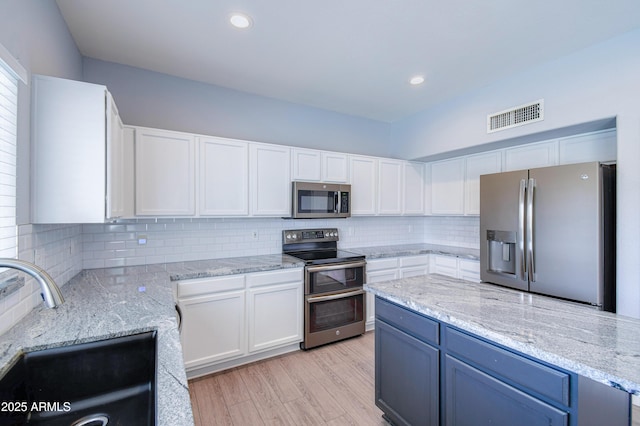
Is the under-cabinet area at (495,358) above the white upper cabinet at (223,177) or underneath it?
underneath

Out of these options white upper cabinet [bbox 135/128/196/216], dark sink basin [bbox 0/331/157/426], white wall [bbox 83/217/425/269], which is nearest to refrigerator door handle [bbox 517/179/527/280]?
white wall [bbox 83/217/425/269]

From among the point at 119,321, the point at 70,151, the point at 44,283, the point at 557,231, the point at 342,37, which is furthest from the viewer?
the point at 557,231

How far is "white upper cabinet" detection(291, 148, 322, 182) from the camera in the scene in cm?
329

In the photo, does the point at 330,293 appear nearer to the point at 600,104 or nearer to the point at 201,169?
the point at 201,169

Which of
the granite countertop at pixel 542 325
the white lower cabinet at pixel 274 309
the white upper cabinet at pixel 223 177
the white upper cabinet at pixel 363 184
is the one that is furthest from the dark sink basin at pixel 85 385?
the white upper cabinet at pixel 363 184

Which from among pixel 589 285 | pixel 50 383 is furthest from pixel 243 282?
pixel 589 285

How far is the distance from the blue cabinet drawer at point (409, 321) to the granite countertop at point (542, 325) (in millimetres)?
51

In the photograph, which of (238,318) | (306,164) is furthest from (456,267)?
(238,318)

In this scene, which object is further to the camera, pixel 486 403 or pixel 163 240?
pixel 163 240

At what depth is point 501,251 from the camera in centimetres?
286

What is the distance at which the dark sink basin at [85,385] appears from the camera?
3.16ft

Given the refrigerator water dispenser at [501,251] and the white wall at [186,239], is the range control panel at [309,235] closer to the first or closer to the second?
the white wall at [186,239]

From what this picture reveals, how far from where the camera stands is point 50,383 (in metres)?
1.11

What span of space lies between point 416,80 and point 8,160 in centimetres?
322
